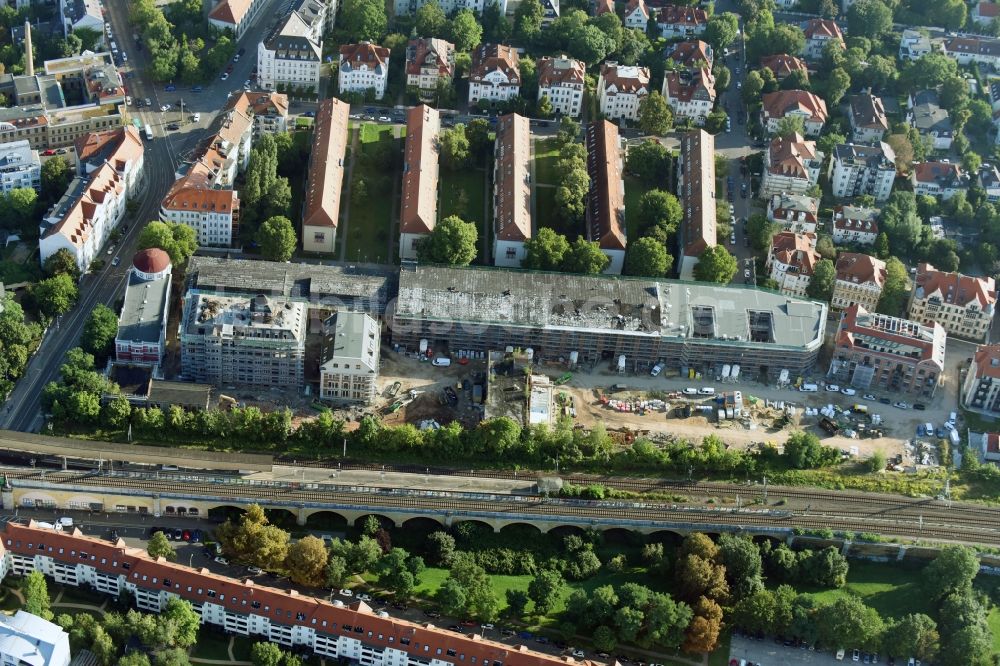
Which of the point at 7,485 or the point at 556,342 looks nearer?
the point at 7,485

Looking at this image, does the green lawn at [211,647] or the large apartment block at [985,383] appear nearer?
the green lawn at [211,647]

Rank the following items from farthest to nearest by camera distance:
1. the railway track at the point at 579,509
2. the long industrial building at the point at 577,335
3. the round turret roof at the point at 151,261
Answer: the long industrial building at the point at 577,335, the round turret roof at the point at 151,261, the railway track at the point at 579,509

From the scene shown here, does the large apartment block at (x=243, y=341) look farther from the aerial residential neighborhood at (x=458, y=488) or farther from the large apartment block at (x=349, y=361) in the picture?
the large apartment block at (x=349, y=361)

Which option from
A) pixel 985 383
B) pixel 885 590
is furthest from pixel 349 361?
pixel 985 383

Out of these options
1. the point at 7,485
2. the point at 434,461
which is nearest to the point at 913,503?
the point at 434,461

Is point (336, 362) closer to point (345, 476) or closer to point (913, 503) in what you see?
point (345, 476)

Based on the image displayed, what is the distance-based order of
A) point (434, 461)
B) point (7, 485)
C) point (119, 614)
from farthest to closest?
1. point (434, 461)
2. point (7, 485)
3. point (119, 614)

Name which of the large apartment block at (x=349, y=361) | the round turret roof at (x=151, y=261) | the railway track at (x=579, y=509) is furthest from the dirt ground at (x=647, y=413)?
the round turret roof at (x=151, y=261)

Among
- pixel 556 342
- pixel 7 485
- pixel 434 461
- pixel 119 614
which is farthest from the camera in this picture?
pixel 556 342
